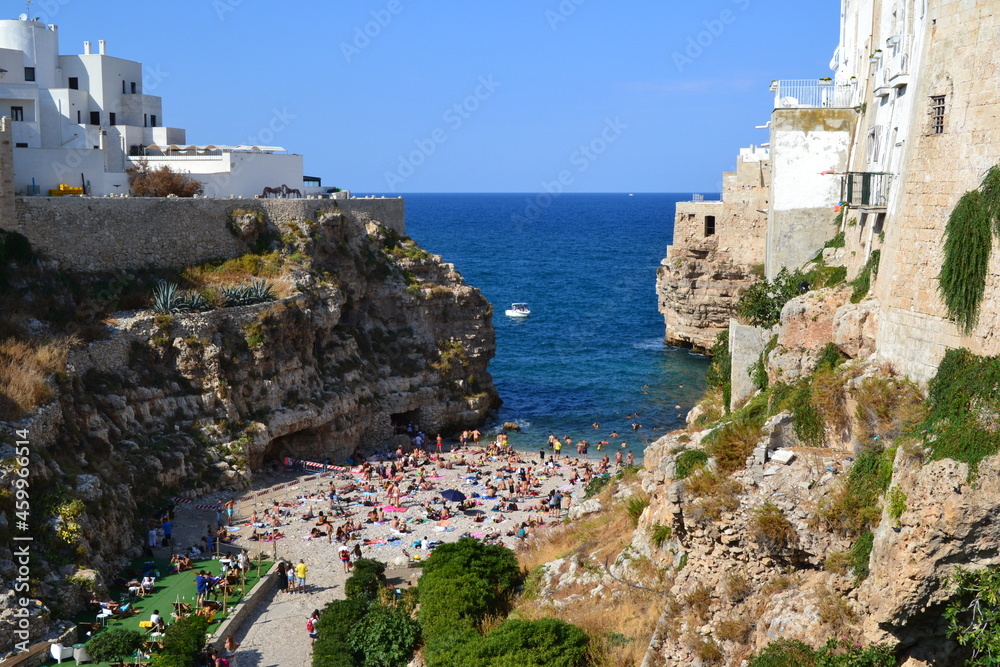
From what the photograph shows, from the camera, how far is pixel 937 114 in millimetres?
16969

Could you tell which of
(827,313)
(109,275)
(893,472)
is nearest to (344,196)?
(109,275)

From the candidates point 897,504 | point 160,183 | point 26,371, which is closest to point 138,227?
point 160,183

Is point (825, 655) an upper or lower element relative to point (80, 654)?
upper

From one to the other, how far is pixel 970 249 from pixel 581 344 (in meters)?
45.0

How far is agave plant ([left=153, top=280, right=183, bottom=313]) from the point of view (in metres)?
35.2

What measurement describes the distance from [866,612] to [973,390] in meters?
3.69

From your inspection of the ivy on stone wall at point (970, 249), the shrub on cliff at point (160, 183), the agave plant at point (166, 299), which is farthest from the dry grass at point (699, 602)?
the shrub on cliff at point (160, 183)

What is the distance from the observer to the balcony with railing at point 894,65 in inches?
760

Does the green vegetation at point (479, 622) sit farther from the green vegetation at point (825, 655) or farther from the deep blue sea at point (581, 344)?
the deep blue sea at point (581, 344)

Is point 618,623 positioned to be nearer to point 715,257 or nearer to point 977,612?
point 977,612

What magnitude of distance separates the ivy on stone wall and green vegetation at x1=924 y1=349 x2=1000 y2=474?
26.1 inches

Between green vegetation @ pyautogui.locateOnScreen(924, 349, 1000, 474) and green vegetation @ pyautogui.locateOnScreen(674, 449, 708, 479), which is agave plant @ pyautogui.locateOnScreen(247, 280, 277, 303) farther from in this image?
green vegetation @ pyautogui.locateOnScreen(924, 349, 1000, 474)

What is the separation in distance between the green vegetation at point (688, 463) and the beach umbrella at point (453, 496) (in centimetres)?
1557

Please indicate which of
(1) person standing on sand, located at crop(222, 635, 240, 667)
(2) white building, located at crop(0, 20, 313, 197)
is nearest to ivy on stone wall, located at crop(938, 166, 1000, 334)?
(1) person standing on sand, located at crop(222, 635, 240, 667)
